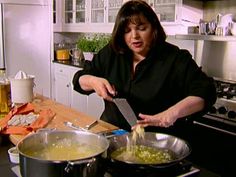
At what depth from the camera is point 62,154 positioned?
103 centimetres

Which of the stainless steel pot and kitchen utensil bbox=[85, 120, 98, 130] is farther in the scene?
kitchen utensil bbox=[85, 120, 98, 130]

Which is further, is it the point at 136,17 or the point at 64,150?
the point at 136,17

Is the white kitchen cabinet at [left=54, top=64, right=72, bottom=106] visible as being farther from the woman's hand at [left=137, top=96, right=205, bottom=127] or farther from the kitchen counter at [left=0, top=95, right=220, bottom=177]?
the woman's hand at [left=137, top=96, right=205, bottom=127]

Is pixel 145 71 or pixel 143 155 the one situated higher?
pixel 145 71

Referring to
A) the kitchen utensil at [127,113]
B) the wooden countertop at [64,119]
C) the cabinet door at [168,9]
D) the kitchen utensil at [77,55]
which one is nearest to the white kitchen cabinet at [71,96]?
the kitchen utensil at [77,55]

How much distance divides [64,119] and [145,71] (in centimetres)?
48

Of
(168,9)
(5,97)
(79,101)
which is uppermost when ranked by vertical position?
(168,9)

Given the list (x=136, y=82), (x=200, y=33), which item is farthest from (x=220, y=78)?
(x=136, y=82)

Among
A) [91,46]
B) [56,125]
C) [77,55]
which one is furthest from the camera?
[77,55]

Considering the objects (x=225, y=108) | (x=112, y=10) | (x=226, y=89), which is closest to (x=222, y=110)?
(x=225, y=108)

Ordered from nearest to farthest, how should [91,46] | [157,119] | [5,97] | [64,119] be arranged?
[157,119] < [64,119] < [5,97] < [91,46]

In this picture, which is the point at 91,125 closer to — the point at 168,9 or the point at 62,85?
the point at 168,9

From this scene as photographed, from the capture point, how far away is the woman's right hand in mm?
1389

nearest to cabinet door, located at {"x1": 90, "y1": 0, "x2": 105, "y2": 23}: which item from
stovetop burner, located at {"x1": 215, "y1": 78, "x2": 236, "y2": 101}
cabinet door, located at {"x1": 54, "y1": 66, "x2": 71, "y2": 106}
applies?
cabinet door, located at {"x1": 54, "y1": 66, "x2": 71, "y2": 106}
